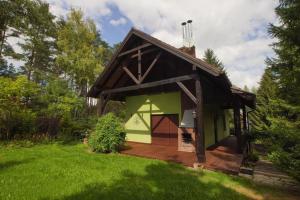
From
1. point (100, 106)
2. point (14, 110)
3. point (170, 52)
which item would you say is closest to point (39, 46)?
point (14, 110)

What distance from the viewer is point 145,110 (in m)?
12.8

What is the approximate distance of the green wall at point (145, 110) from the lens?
37.7 ft

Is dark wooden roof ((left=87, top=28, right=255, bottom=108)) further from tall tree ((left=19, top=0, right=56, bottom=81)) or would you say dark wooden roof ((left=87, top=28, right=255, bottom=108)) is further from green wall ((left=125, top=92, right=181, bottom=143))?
tall tree ((left=19, top=0, right=56, bottom=81))

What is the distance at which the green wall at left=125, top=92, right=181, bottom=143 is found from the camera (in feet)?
37.7

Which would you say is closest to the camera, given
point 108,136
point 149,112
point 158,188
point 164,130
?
point 158,188

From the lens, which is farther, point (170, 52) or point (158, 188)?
point (170, 52)

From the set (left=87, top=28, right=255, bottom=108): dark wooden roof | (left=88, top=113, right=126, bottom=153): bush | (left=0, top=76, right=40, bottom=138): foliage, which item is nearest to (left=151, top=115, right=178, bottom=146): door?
(left=88, top=113, right=126, bottom=153): bush

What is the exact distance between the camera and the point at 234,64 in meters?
37.9

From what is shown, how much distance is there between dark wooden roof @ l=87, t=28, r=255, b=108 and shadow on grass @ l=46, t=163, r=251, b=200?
382 centimetres

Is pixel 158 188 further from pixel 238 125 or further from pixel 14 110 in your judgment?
pixel 14 110

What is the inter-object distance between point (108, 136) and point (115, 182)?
4317 millimetres

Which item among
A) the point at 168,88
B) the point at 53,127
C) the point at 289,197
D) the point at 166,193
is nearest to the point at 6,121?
the point at 53,127

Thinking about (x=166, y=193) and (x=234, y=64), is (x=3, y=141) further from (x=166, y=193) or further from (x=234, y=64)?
(x=234, y=64)

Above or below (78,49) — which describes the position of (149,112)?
below
